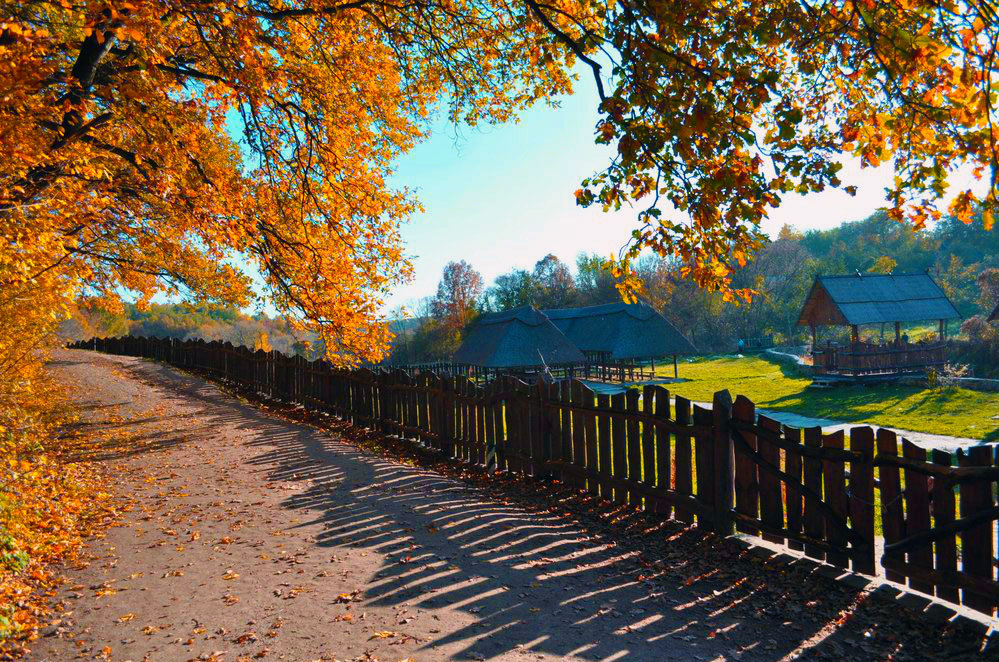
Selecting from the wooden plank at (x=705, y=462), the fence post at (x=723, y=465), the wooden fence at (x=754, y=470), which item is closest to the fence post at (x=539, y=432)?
the wooden fence at (x=754, y=470)

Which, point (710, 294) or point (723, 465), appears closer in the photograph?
point (723, 465)

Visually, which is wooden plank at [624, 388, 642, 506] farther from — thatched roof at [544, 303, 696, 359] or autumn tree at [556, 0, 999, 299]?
thatched roof at [544, 303, 696, 359]

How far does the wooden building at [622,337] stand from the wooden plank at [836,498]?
90.9 feet

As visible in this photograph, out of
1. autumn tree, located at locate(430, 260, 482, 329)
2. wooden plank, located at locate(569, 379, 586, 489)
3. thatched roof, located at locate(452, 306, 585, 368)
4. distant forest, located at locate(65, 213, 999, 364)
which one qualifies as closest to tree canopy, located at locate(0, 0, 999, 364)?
wooden plank, located at locate(569, 379, 586, 489)

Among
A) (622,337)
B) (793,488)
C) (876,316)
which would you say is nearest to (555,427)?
(793,488)

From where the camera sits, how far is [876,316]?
92.9 ft

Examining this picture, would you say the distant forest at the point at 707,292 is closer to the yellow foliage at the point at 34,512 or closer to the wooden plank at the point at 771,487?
the yellow foliage at the point at 34,512

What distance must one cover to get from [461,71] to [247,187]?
4.16 meters

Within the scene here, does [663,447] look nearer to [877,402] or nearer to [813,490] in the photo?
[813,490]

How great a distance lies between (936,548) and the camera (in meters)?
4.10

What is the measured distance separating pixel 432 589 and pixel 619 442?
3.01 metres

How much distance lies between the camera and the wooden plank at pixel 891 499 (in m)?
4.32

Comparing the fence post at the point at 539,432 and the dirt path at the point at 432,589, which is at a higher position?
the fence post at the point at 539,432

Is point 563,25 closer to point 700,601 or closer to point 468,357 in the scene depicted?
point 700,601
